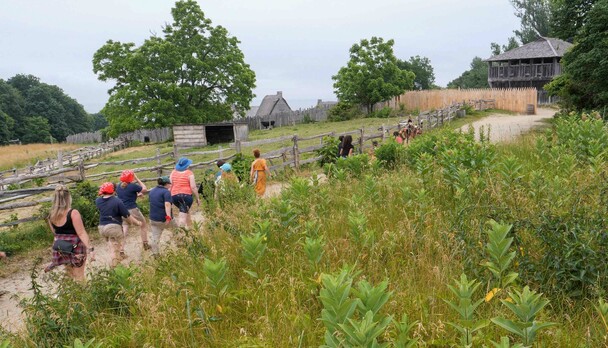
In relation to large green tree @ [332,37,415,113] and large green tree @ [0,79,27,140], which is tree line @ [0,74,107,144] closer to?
large green tree @ [0,79,27,140]

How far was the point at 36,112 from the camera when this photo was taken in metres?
70.7

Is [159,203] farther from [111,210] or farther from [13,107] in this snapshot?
[13,107]

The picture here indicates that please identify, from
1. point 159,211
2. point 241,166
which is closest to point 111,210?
point 159,211

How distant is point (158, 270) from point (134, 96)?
30.6 meters

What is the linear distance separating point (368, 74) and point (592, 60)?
84.1ft

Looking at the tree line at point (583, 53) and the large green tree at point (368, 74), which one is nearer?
the tree line at point (583, 53)

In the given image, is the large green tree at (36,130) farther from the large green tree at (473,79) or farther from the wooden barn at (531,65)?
the large green tree at (473,79)

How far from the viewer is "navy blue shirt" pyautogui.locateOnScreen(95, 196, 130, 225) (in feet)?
22.2

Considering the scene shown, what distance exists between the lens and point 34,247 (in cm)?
867

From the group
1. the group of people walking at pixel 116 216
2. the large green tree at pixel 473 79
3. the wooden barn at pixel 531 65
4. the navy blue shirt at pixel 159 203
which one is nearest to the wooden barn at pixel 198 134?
the group of people walking at pixel 116 216

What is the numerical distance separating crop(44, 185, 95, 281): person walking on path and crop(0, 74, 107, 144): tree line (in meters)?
59.0

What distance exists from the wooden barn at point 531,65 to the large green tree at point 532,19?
49.8ft

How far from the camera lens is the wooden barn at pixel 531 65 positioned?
43.8 meters

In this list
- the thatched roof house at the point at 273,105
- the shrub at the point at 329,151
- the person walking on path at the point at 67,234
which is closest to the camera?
the person walking on path at the point at 67,234
